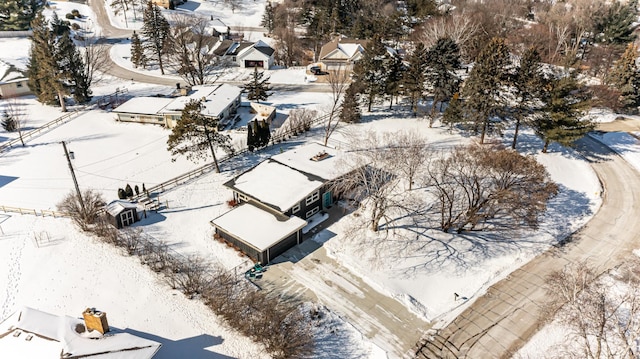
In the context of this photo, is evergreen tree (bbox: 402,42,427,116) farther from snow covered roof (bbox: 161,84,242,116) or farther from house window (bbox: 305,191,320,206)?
house window (bbox: 305,191,320,206)

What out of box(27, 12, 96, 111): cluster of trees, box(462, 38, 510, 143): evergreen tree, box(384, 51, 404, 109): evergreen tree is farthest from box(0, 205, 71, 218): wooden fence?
box(462, 38, 510, 143): evergreen tree

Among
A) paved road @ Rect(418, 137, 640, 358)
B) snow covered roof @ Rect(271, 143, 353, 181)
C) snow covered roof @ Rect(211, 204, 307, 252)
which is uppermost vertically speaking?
snow covered roof @ Rect(271, 143, 353, 181)

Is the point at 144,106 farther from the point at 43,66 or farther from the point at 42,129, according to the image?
the point at 43,66

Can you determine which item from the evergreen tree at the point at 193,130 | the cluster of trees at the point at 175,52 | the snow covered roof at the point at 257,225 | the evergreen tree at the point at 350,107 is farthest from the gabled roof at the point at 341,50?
the snow covered roof at the point at 257,225

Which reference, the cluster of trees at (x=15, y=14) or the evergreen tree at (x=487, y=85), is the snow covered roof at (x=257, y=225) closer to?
the evergreen tree at (x=487, y=85)

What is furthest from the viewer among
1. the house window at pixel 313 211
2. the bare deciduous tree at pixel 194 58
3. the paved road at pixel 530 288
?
the bare deciduous tree at pixel 194 58

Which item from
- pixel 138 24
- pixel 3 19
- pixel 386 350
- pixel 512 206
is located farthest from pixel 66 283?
pixel 138 24
